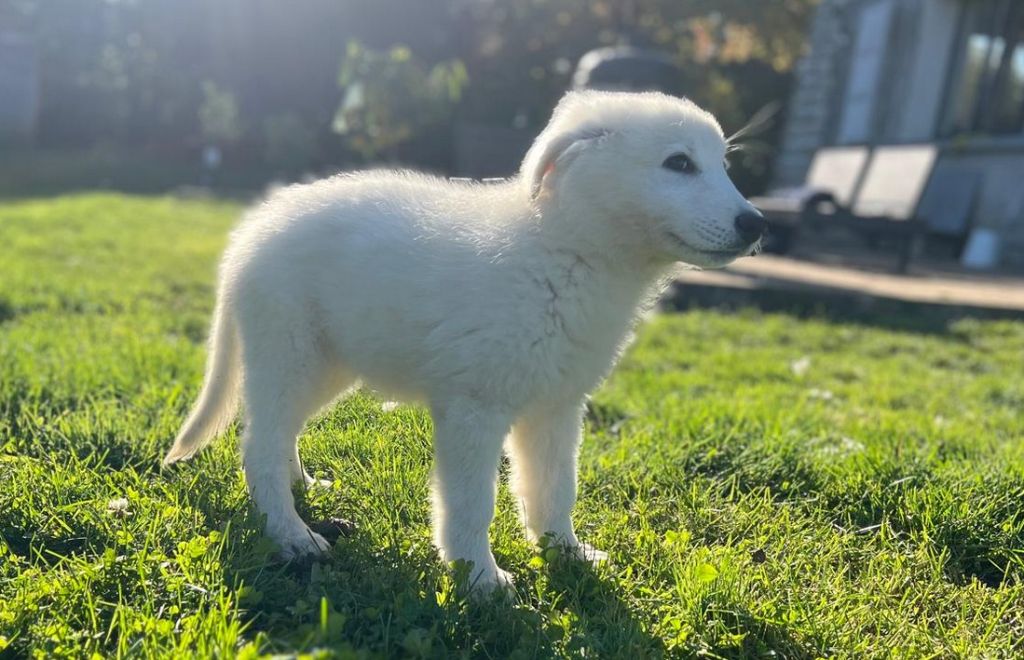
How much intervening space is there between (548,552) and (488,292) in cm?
75

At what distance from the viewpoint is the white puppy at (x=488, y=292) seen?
7.66ft

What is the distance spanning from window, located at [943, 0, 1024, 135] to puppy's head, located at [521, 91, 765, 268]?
12.1 m

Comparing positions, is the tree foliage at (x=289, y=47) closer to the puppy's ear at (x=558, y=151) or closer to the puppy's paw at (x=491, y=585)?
the puppy's ear at (x=558, y=151)

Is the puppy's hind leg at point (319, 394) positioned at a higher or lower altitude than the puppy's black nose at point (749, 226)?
lower

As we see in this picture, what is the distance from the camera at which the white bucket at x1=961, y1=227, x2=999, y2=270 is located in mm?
11250

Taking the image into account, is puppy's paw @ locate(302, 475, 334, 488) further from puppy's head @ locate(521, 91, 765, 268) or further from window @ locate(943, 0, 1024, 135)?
window @ locate(943, 0, 1024, 135)

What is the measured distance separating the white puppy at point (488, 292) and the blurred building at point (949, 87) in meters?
10.6

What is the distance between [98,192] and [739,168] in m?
12.4

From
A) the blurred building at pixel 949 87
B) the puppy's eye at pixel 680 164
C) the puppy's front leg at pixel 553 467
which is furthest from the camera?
the blurred building at pixel 949 87

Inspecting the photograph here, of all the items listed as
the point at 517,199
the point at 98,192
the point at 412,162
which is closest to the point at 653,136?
the point at 517,199

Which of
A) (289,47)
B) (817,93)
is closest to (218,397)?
(817,93)

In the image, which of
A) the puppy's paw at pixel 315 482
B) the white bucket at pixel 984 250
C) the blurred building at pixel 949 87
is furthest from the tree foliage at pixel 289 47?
the puppy's paw at pixel 315 482

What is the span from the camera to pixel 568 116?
2486mm

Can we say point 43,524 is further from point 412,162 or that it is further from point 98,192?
point 98,192
